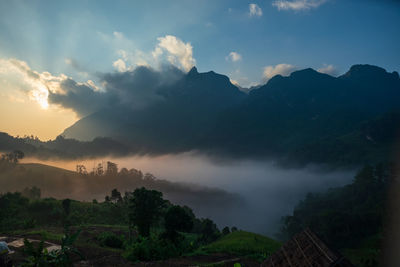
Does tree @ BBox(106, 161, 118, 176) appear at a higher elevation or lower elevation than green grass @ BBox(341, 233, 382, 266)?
higher

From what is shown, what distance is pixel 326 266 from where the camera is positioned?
9539mm

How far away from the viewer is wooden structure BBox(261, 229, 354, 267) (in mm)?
9622

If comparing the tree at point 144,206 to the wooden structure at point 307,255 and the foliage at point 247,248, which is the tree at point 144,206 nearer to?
the foliage at point 247,248

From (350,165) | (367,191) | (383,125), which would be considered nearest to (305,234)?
(367,191)

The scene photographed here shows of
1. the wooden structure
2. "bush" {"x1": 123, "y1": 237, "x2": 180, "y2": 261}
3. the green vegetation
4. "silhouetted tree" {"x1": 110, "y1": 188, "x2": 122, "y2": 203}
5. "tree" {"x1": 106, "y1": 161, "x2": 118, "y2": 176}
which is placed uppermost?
"tree" {"x1": 106, "y1": 161, "x2": 118, "y2": 176}

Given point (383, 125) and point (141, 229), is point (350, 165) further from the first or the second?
point (141, 229)

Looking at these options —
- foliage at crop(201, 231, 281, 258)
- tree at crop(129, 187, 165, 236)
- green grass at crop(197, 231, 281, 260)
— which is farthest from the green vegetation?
tree at crop(129, 187, 165, 236)

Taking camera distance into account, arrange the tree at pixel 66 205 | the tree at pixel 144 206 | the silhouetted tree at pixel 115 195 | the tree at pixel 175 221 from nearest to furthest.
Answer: the tree at pixel 175 221 < the tree at pixel 144 206 < the tree at pixel 66 205 < the silhouetted tree at pixel 115 195

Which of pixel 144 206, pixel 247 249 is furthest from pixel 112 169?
pixel 247 249

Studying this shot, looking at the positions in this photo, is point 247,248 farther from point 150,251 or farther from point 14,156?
point 14,156

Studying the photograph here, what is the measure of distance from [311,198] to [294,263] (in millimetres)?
144936

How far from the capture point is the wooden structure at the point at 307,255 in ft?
31.6

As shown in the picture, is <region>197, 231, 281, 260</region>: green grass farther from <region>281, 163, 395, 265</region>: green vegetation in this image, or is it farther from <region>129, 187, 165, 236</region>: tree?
<region>281, 163, 395, 265</region>: green vegetation

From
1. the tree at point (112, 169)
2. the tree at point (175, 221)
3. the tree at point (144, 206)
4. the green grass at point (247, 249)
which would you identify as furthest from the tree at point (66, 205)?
the tree at point (112, 169)
